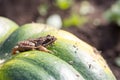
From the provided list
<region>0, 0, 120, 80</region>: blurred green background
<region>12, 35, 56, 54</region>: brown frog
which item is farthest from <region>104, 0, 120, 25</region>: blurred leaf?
<region>12, 35, 56, 54</region>: brown frog

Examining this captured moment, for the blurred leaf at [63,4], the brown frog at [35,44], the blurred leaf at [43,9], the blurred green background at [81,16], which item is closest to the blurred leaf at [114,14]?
the blurred green background at [81,16]

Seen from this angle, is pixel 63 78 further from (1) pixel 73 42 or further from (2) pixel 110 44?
(2) pixel 110 44

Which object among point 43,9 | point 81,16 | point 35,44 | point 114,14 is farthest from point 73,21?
point 35,44

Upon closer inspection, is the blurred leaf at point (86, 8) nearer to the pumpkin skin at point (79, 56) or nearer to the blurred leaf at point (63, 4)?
the blurred leaf at point (63, 4)

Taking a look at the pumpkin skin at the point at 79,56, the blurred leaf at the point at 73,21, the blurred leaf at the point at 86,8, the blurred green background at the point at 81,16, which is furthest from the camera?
the blurred leaf at the point at 86,8

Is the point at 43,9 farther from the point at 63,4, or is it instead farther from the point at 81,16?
the point at 81,16

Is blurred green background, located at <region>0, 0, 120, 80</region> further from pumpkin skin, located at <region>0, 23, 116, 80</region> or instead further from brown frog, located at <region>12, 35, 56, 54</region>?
brown frog, located at <region>12, 35, 56, 54</region>
